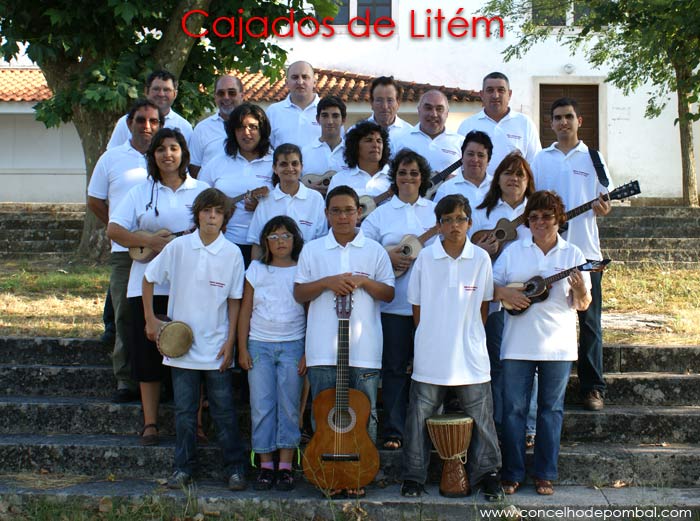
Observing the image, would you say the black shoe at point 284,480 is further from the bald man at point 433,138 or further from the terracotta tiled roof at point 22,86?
the terracotta tiled roof at point 22,86

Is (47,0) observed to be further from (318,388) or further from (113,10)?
(318,388)

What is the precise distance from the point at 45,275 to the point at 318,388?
6986 millimetres

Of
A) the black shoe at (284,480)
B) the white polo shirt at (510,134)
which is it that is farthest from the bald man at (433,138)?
the black shoe at (284,480)

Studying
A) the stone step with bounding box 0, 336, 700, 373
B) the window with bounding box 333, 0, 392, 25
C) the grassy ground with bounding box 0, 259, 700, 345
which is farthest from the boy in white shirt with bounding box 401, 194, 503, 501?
the window with bounding box 333, 0, 392, 25

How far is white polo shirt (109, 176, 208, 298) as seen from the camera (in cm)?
583

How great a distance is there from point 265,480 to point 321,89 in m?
16.3

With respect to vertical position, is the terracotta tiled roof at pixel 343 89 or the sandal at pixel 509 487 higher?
the terracotta tiled roof at pixel 343 89

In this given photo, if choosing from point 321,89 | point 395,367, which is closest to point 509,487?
point 395,367

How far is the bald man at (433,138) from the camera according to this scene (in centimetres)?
659

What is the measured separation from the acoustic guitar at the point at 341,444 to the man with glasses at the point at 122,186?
1644mm

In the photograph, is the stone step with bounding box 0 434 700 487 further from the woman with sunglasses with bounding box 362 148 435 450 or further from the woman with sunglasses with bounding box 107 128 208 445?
the woman with sunglasses with bounding box 362 148 435 450

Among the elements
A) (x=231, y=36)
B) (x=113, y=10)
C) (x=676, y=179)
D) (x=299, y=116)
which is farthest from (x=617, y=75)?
(x=299, y=116)

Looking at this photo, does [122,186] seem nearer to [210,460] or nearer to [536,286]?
[210,460]

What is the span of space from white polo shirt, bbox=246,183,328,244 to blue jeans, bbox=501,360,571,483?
1575 mm
